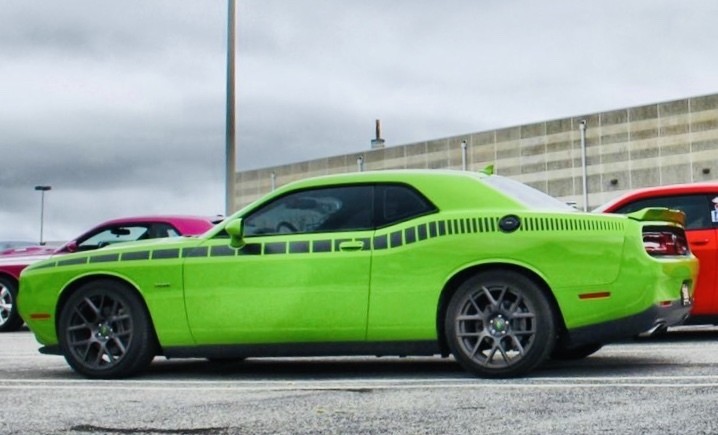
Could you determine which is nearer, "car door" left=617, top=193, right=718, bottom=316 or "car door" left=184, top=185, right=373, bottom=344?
"car door" left=184, top=185, right=373, bottom=344

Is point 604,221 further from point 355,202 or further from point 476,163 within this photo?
point 476,163

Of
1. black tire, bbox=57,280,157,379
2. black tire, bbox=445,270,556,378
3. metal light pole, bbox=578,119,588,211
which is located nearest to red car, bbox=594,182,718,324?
black tire, bbox=445,270,556,378

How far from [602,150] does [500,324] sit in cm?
3985

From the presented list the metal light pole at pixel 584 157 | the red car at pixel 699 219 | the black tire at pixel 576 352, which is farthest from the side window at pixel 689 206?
the metal light pole at pixel 584 157

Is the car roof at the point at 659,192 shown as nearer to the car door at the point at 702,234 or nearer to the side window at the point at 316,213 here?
the car door at the point at 702,234

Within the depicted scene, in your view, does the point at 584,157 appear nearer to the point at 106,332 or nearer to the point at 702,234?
the point at 702,234

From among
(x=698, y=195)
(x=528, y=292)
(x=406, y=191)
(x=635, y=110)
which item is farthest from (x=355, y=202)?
(x=635, y=110)

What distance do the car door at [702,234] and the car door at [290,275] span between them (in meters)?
3.81

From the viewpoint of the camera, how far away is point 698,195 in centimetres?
1070

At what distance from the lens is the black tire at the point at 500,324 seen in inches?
287

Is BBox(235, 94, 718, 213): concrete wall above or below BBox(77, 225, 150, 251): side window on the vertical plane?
above

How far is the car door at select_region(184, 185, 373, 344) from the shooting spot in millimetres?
7668

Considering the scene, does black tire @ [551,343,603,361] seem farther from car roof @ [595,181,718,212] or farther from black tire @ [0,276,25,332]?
black tire @ [0,276,25,332]

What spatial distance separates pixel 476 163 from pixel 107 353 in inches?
1692
